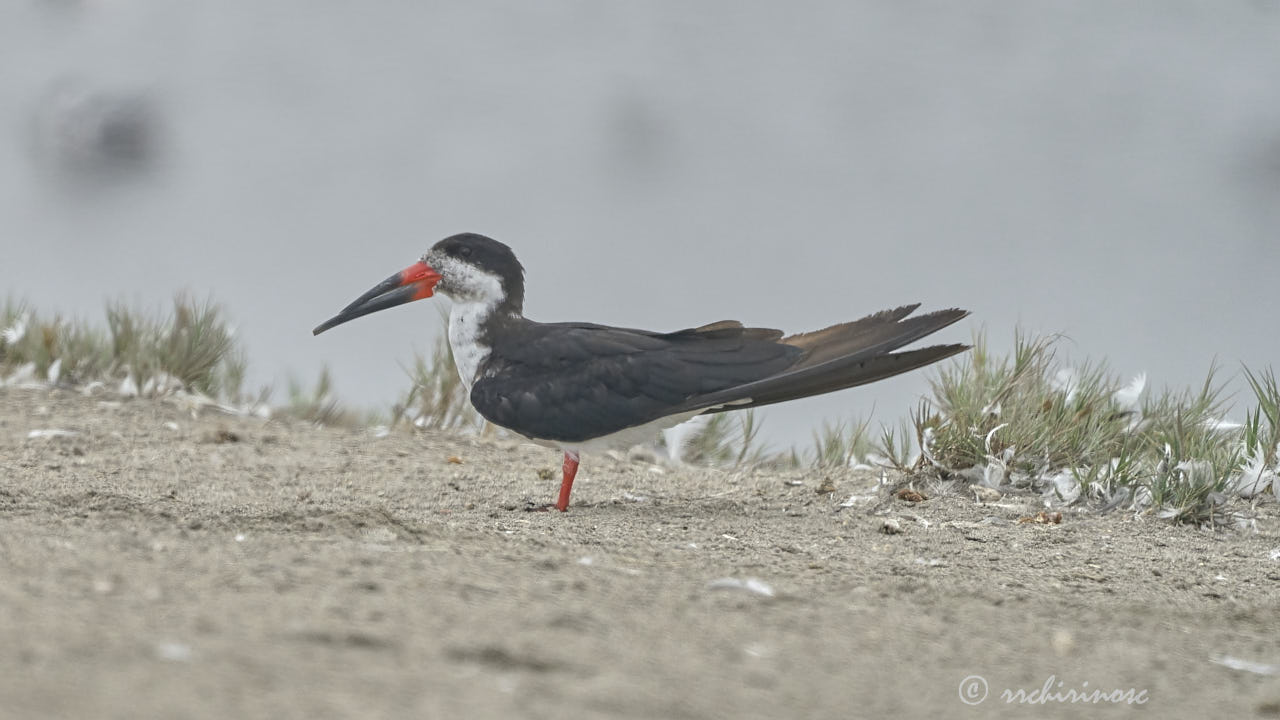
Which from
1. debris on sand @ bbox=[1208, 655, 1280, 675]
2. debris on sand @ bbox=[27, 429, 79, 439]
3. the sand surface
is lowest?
debris on sand @ bbox=[27, 429, 79, 439]

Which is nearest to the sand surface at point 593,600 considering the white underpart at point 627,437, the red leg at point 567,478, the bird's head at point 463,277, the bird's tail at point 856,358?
the red leg at point 567,478

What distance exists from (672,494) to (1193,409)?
2.46 m

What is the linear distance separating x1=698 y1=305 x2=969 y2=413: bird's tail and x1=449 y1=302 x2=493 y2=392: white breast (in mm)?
1063

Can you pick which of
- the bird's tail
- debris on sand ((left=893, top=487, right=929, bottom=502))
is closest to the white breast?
the bird's tail

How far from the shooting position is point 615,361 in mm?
4734

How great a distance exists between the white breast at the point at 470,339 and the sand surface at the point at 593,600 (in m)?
0.56

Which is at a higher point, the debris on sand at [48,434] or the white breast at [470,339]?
the white breast at [470,339]

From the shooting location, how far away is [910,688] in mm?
2527

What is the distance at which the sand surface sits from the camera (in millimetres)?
2213

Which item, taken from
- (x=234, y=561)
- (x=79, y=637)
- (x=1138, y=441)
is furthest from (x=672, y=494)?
(x=79, y=637)

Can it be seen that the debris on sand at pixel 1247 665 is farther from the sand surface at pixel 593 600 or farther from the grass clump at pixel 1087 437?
the grass clump at pixel 1087 437

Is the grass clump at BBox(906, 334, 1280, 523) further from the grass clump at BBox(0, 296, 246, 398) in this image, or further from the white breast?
the grass clump at BBox(0, 296, 246, 398)

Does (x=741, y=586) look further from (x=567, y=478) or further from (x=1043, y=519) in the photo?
(x=1043, y=519)

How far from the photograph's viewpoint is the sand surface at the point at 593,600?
221 cm
